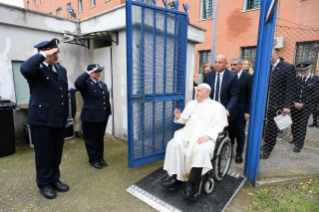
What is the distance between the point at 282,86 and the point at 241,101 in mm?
698

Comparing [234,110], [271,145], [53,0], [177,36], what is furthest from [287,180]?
[53,0]

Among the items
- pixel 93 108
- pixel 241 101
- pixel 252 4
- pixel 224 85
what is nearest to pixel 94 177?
pixel 93 108

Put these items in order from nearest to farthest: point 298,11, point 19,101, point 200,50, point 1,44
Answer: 1. point 1,44
2. point 19,101
3. point 298,11
4. point 200,50

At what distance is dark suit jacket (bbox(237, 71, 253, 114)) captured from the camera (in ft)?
9.86

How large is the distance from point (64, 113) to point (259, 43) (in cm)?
260

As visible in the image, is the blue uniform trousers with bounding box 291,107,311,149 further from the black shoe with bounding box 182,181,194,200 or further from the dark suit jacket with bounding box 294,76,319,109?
the black shoe with bounding box 182,181,194,200

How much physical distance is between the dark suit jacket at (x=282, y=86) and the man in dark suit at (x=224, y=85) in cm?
77

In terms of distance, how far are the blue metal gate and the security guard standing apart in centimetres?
215

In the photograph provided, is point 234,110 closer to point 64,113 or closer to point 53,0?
point 64,113

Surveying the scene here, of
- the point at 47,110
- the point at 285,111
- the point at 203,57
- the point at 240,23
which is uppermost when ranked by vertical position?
the point at 240,23

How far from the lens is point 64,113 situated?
2283 mm

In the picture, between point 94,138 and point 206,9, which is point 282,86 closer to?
point 94,138

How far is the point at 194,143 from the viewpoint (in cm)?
229

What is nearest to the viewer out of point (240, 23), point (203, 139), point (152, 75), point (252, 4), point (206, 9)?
point (203, 139)
